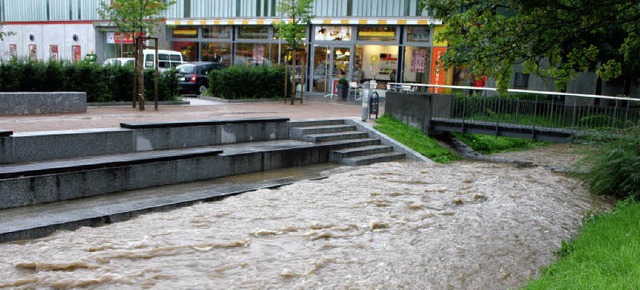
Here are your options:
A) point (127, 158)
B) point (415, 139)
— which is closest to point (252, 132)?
point (127, 158)

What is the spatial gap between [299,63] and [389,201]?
2366cm

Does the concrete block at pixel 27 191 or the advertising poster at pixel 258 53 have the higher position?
the advertising poster at pixel 258 53

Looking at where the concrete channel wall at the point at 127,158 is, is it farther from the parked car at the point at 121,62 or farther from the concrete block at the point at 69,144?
the parked car at the point at 121,62

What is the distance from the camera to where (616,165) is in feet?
44.7

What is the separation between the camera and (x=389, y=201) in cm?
1270

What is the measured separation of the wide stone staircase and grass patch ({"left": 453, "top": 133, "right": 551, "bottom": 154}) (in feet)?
15.1

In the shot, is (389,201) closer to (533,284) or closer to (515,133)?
(533,284)

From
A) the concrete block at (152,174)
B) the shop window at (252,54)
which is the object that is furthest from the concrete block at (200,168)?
the shop window at (252,54)

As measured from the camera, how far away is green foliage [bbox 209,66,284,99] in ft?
84.8

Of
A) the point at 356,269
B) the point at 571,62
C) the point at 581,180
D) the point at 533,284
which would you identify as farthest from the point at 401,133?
the point at 533,284

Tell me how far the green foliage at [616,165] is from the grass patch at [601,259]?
2.86 m

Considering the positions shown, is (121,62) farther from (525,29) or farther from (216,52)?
(525,29)

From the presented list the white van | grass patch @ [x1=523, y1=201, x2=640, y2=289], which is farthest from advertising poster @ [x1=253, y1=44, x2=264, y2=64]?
grass patch @ [x1=523, y1=201, x2=640, y2=289]

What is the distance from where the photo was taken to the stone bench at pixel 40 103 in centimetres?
1708
